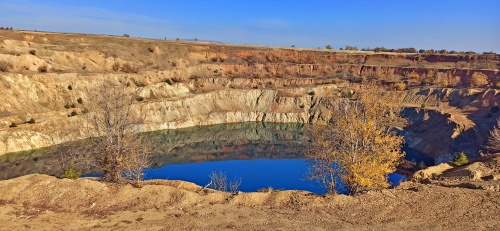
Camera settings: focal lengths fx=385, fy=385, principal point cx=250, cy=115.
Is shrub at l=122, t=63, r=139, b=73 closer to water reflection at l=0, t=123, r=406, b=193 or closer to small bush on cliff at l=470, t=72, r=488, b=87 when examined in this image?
Answer: water reflection at l=0, t=123, r=406, b=193

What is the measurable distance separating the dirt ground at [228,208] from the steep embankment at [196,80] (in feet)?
112

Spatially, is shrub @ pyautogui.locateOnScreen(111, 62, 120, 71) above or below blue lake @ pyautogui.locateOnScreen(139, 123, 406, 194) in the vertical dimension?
above

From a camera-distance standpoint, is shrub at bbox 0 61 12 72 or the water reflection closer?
the water reflection

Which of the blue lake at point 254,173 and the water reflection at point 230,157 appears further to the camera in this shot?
the water reflection at point 230,157

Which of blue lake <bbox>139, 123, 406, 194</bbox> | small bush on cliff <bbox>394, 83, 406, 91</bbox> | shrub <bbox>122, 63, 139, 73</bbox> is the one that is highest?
shrub <bbox>122, 63, 139, 73</bbox>

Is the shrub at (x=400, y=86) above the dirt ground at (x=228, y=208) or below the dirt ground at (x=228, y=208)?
above

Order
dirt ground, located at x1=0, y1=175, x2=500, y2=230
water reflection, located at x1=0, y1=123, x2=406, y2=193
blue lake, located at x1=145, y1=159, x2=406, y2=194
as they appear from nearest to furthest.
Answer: dirt ground, located at x1=0, y1=175, x2=500, y2=230 < blue lake, located at x1=145, y1=159, x2=406, y2=194 < water reflection, located at x1=0, y1=123, x2=406, y2=193

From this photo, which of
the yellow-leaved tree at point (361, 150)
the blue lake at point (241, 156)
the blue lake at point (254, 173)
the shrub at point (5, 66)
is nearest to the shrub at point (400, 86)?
the blue lake at point (241, 156)

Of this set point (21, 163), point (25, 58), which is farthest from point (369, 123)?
point (25, 58)

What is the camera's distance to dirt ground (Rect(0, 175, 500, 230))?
19547mm

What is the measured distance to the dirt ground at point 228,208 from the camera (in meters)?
19.5

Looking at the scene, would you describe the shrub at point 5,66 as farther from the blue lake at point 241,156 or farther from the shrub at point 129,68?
the blue lake at point 241,156

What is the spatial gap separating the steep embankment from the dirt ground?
112ft

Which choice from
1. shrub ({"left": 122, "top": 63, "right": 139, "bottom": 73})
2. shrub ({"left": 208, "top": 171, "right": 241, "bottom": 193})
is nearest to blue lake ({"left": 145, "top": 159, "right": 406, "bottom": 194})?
shrub ({"left": 208, "top": 171, "right": 241, "bottom": 193})
